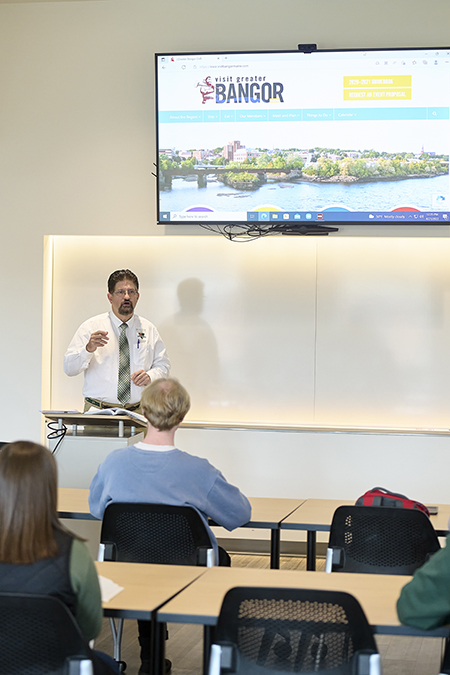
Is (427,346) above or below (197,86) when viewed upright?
below

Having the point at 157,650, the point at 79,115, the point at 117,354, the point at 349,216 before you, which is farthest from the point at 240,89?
the point at 157,650

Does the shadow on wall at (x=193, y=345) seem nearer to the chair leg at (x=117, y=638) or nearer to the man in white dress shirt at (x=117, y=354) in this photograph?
the man in white dress shirt at (x=117, y=354)

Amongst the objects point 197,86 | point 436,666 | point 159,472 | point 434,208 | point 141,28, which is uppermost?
point 141,28

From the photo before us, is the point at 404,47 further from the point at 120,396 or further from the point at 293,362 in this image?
the point at 120,396

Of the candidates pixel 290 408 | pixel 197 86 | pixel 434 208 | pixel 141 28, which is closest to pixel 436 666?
pixel 290 408

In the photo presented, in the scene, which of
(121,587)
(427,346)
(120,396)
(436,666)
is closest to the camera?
(121,587)

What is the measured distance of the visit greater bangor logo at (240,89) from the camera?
15.9 feet

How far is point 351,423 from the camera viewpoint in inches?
208

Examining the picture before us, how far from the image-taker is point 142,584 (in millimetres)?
2047

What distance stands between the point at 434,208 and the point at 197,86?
6.00 feet

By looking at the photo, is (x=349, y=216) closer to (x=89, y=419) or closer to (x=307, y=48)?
(x=307, y=48)

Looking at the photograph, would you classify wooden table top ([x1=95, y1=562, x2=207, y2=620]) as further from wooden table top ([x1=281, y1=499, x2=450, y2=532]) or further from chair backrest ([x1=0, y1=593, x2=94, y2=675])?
wooden table top ([x1=281, y1=499, x2=450, y2=532])

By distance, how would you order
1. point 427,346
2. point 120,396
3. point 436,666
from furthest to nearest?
1. point 427,346
2. point 120,396
3. point 436,666

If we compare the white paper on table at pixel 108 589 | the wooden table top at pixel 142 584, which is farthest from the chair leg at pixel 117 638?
the white paper on table at pixel 108 589
